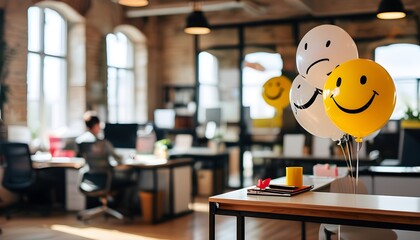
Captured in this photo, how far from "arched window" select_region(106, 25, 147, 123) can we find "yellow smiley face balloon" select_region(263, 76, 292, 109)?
563 cm

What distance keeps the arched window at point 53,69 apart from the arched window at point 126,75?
89 centimetres

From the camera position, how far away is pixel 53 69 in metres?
9.65

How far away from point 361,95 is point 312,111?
34.5 inches

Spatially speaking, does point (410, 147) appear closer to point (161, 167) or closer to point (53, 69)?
point (161, 167)

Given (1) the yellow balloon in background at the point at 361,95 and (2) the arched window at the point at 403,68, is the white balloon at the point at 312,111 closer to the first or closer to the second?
(1) the yellow balloon in background at the point at 361,95

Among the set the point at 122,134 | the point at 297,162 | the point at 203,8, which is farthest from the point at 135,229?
the point at 203,8

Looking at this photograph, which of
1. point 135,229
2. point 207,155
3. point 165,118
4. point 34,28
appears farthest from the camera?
point 165,118

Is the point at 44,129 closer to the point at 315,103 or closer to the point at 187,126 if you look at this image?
the point at 187,126

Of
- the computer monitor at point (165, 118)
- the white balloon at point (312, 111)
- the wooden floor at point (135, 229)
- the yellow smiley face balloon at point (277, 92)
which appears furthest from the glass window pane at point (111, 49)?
the white balloon at point (312, 111)

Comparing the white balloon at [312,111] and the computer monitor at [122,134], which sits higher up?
the white balloon at [312,111]

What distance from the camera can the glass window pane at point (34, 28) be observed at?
8969mm

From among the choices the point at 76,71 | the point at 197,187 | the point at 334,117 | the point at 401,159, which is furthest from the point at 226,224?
the point at 76,71

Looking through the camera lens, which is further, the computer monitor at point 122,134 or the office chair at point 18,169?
the computer monitor at point 122,134

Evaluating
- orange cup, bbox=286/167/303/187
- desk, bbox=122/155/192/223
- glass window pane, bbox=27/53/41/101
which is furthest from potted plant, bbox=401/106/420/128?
glass window pane, bbox=27/53/41/101
